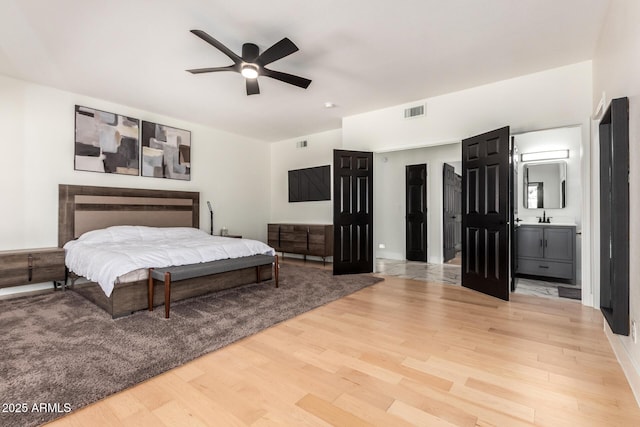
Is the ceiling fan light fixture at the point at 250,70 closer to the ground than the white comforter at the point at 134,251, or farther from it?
farther from it

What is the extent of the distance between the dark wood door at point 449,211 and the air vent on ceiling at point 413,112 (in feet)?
6.99

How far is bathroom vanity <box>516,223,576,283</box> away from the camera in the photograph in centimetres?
450

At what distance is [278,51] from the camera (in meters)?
2.72

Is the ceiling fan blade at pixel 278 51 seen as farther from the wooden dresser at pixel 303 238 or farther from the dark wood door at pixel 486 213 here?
the wooden dresser at pixel 303 238

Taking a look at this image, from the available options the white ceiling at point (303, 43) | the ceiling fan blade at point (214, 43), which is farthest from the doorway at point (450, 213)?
the ceiling fan blade at point (214, 43)

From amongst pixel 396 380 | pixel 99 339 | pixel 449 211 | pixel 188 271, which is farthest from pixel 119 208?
pixel 449 211

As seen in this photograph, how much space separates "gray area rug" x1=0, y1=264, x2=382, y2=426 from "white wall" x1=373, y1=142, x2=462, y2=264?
9.98 ft

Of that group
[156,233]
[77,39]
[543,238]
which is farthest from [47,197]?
[543,238]

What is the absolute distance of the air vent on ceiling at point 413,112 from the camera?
4.68 metres

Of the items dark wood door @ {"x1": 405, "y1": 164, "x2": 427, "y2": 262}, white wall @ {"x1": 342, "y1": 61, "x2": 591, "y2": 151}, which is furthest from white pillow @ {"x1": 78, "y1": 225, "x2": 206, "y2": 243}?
dark wood door @ {"x1": 405, "y1": 164, "x2": 427, "y2": 262}

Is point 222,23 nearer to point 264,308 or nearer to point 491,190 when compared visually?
point 264,308

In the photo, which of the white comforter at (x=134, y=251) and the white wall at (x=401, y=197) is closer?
the white comforter at (x=134, y=251)

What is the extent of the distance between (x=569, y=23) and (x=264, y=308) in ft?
13.2

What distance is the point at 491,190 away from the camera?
3811 mm
